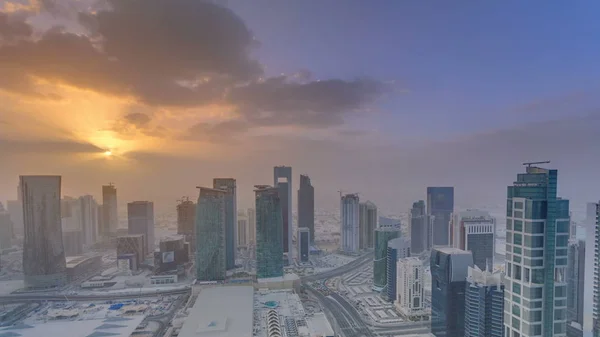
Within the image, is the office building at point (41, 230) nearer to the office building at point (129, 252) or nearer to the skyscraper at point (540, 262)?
the office building at point (129, 252)

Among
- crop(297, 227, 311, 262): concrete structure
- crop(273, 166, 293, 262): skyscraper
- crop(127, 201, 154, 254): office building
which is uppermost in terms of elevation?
crop(273, 166, 293, 262): skyscraper

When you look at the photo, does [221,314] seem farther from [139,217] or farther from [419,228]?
[419,228]

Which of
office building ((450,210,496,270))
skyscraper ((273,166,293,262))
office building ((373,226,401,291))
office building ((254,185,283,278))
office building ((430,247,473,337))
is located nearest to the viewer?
office building ((430,247,473,337))

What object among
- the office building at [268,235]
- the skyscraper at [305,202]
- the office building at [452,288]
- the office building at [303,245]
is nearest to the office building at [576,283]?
the office building at [452,288]

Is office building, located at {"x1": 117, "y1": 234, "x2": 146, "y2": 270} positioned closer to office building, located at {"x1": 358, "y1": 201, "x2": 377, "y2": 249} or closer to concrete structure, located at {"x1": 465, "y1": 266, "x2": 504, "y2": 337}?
office building, located at {"x1": 358, "y1": 201, "x2": 377, "y2": 249}

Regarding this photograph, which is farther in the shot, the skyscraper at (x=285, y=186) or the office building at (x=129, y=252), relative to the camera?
the skyscraper at (x=285, y=186)

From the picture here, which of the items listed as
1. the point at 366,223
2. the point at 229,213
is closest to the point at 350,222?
the point at 366,223

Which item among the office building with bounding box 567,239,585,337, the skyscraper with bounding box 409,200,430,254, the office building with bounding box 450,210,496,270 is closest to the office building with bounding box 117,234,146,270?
the office building with bounding box 450,210,496,270
